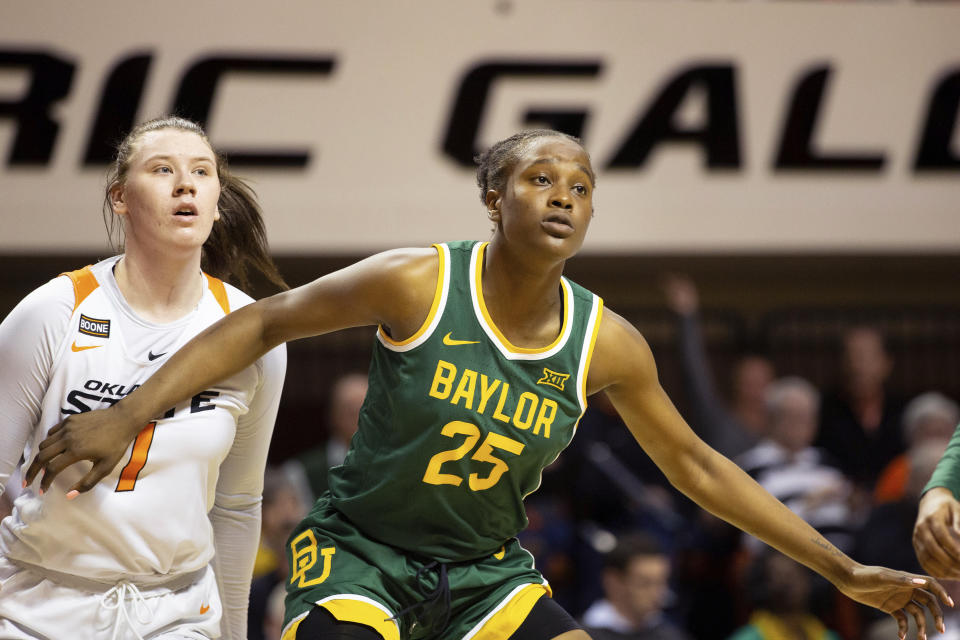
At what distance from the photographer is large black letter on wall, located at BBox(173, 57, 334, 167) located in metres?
6.54

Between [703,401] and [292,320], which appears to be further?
[703,401]

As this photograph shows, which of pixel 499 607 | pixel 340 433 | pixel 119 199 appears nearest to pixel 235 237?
pixel 119 199

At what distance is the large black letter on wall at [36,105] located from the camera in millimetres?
6512

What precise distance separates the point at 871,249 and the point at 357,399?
3.57 m

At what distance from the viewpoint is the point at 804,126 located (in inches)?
278

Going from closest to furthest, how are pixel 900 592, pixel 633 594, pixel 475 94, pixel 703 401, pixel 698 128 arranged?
1. pixel 900 592
2. pixel 633 594
3. pixel 703 401
4. pixel 475 94
5. pixel 698 128

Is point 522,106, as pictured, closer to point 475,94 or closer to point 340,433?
point 475,94

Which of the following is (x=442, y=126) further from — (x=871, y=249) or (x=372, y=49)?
(x=871, y=249)

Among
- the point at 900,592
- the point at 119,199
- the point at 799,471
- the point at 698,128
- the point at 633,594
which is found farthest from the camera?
the point at 698,128

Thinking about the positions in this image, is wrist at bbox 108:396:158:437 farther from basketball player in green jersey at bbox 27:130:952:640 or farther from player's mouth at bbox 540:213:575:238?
player's mouth at bbox 540:213:575:238

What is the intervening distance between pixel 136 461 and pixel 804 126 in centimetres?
557

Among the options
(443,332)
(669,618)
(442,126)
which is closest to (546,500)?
(669,618)

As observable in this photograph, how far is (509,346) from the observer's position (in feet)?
8.06

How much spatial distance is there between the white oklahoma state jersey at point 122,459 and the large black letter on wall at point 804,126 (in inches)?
207
